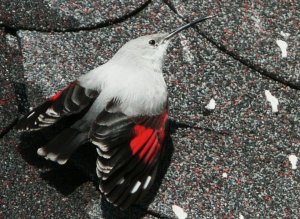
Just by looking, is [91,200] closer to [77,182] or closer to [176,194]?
[77,182]

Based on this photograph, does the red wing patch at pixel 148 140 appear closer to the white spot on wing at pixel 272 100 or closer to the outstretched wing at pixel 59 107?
the outstretched wing at pixel 59 107

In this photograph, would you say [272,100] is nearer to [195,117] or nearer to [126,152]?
[195,117]

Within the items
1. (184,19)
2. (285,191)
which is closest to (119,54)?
(184,19)

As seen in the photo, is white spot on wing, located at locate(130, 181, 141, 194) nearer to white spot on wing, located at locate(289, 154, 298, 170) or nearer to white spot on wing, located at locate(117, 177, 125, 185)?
white spot on wing, located at locate(117, 177, 125, 185)

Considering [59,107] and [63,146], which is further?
[59,107]

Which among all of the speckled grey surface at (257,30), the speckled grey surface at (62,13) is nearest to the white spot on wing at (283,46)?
the speckled grey surface at (257,30)

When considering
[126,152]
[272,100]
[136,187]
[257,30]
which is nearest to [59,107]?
[126,152]

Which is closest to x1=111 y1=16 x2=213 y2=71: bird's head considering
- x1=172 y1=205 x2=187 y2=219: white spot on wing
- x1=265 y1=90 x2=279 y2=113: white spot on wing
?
x1=265 y1=90 x2=279 y2=113: white spot on wing
